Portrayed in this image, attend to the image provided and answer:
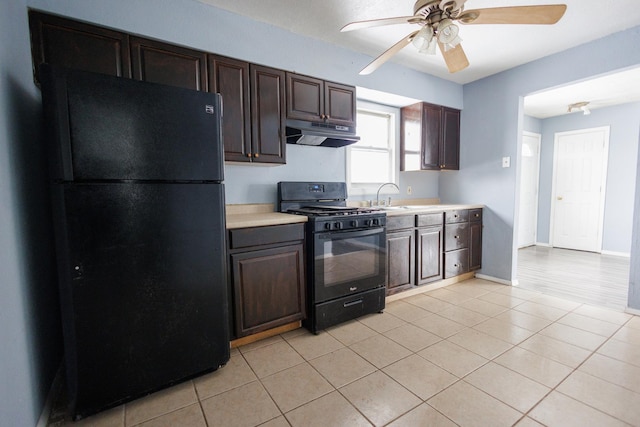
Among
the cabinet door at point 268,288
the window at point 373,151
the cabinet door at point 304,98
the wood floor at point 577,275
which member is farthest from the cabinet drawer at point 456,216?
the cabinet door at point 268,288

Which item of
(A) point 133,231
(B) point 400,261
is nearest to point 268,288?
(A) point 133,231

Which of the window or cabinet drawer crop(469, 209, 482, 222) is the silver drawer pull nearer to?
the window

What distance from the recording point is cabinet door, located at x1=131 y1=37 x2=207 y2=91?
196 centimetres

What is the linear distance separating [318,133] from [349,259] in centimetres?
111

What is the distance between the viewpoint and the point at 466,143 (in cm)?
392

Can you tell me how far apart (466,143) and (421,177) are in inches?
28.0

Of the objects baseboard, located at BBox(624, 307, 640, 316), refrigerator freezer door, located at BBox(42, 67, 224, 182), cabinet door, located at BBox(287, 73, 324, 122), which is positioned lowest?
baseboard, located at BBox(624, 307, 640, 316)

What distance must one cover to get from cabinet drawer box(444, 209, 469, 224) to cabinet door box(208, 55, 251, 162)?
228cm

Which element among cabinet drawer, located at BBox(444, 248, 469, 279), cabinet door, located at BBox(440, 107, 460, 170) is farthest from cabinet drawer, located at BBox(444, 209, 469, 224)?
cabinet door, located at BBox(440, 107, 460, 170)

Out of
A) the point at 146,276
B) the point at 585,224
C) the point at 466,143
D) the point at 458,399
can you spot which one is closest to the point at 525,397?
the point at 458,399

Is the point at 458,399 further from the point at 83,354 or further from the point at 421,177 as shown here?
the point at 421,177

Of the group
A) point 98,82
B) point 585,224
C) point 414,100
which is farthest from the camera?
point 585,224

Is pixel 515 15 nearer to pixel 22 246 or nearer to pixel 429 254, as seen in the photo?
pixel 429 254

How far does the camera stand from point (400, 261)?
2.97 meters
